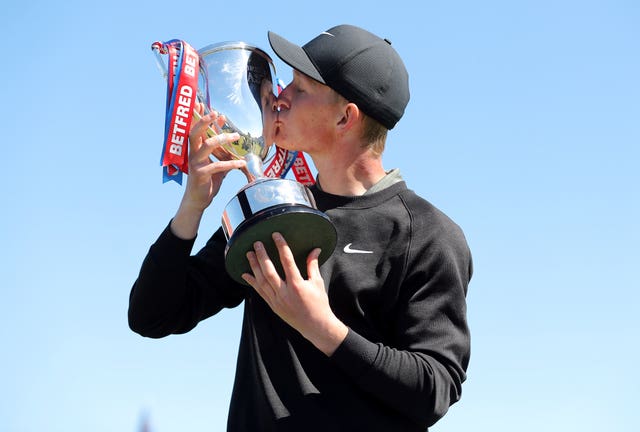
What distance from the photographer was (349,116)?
16.5 ft

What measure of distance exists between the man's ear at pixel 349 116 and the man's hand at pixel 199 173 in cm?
61

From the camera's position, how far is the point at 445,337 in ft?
14.6

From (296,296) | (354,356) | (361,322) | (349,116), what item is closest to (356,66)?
(349,116)

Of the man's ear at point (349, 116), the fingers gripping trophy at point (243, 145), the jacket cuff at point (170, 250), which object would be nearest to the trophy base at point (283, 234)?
the fingers gripping trophy at point (243, 145)

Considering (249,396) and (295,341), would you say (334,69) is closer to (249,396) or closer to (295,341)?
(295,341)

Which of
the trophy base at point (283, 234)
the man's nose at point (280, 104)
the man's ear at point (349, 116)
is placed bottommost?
the trophy base at point (283, 234)

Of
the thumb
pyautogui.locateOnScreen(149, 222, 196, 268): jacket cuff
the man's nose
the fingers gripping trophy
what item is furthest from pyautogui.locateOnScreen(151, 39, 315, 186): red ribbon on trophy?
the thumb

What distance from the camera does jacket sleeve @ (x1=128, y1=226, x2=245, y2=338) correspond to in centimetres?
475

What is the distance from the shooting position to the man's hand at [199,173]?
473 cm

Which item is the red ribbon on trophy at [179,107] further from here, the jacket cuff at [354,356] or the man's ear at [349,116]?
the jacket cuff at [354,356]

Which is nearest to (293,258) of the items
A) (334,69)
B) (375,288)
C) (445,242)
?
(375,288)

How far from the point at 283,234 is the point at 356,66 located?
131 centimetres

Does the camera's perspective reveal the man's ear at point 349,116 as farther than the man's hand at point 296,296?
Yes

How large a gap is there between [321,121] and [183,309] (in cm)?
130
